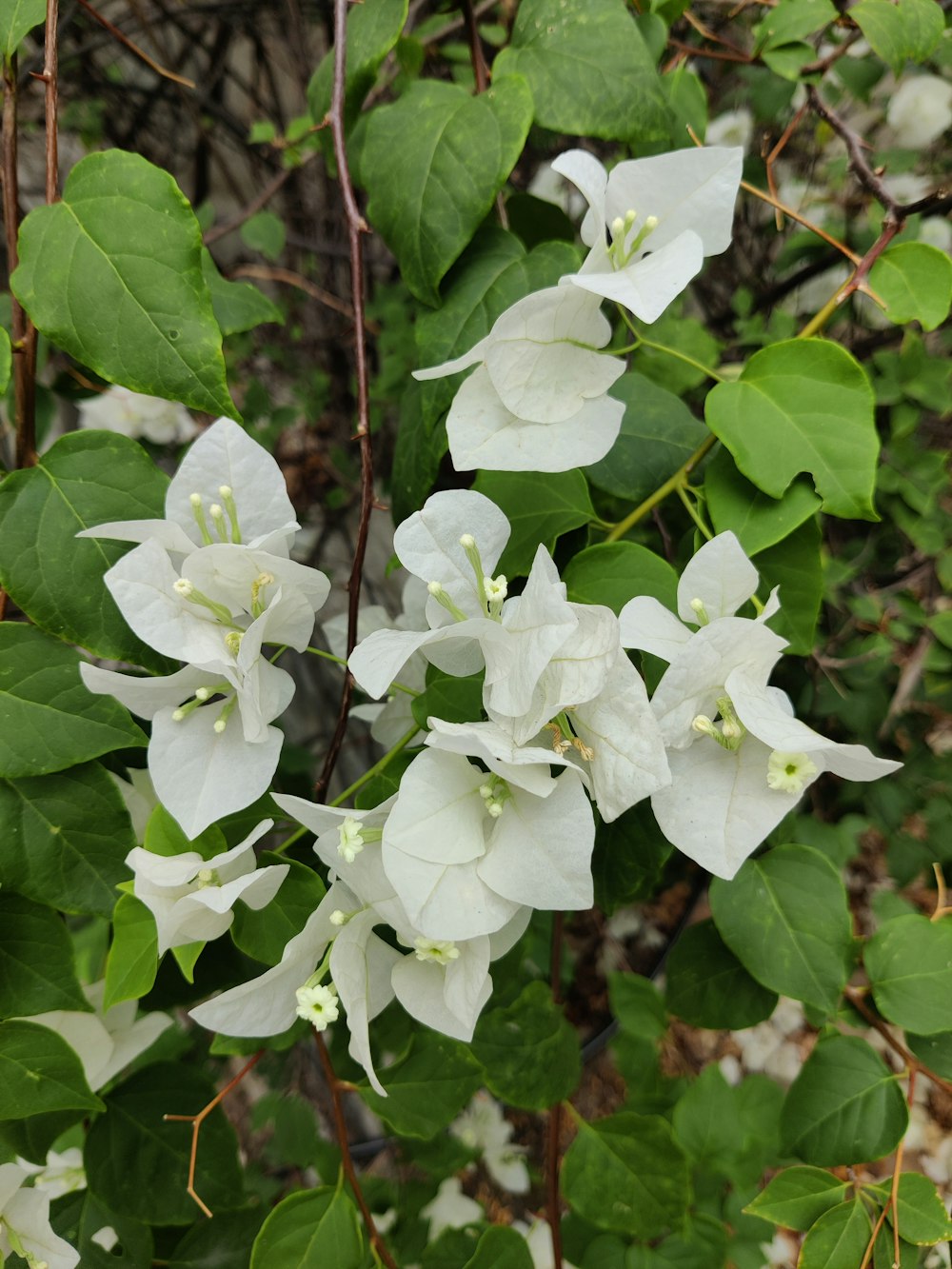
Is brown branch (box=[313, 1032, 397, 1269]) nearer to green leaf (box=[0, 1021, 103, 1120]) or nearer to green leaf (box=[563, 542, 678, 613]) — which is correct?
green leaf (box=[0, 1021, 103, 1120])

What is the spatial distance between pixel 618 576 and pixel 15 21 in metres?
0.45

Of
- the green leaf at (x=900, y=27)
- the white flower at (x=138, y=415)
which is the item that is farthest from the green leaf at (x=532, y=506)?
the white flower at (x=138, y=415)

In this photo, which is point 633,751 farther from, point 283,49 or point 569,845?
point 283,49

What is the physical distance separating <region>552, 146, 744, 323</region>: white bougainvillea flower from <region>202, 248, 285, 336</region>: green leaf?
24cm

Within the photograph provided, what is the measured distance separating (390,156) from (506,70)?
0.29ft

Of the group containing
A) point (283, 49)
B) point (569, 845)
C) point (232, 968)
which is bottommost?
point (232, 968)

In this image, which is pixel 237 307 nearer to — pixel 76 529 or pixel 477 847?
pixel 76 529

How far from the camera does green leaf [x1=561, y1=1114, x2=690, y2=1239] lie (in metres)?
0.61

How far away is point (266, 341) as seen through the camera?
4.25 feet

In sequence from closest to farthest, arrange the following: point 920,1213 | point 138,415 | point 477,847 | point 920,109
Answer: point 477,847, point 920,1213, point 920,109, point 138,415

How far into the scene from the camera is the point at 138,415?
43.0 inches

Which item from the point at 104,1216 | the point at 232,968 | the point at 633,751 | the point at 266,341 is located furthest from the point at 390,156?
the point at 266,341

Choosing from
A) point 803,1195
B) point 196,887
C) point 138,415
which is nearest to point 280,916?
point 196,887

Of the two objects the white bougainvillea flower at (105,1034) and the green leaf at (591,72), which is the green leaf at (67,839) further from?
the green leaf at (591,72)
